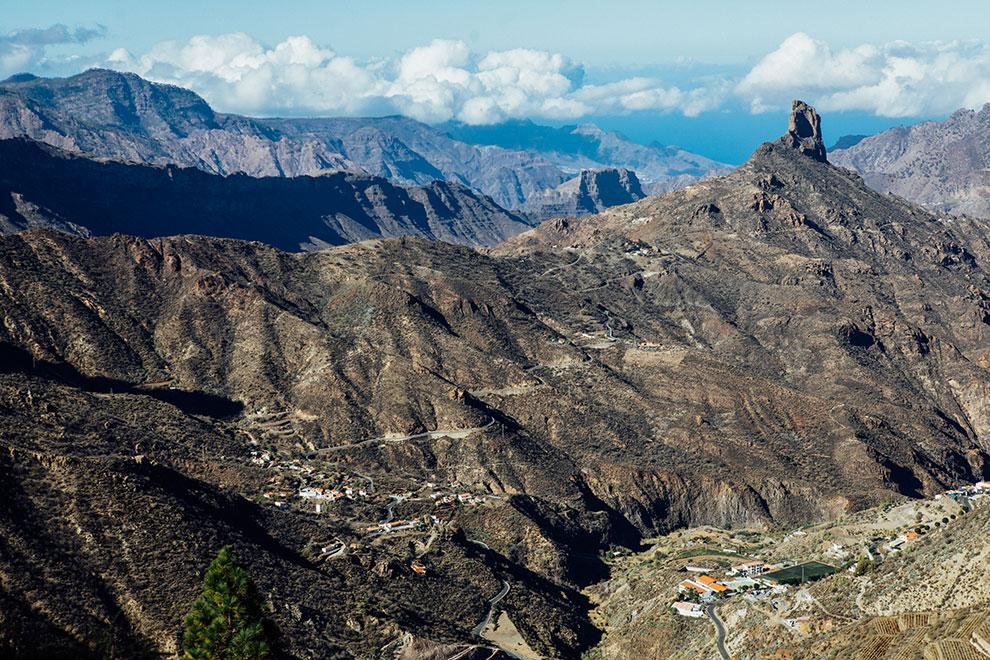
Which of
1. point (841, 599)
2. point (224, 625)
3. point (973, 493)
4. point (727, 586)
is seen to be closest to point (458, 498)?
point (727, 586)

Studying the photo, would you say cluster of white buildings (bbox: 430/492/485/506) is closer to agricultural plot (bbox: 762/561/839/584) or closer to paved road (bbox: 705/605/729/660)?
agricultural plot (bbox: 762/561/839/584)

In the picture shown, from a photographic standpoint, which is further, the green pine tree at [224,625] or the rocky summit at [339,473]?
the rocky summit at [339,473]

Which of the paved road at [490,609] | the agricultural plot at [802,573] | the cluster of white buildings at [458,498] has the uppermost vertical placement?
the cluster of white buildings at [458,498]

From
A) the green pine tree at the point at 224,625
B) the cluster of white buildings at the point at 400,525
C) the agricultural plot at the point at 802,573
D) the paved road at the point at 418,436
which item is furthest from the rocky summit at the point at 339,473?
the agricultural plot at the point at 802,573

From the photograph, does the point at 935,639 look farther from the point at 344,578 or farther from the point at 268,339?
the point at 268,339

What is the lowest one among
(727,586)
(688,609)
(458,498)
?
(727,586)

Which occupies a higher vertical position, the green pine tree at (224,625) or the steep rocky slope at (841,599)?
the green pine tree at (224,625)

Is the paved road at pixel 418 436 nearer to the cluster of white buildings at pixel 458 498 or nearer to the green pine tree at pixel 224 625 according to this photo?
the cluster of white buildings at pixel 458 498

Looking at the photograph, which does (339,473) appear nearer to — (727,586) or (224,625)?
(727,586)
